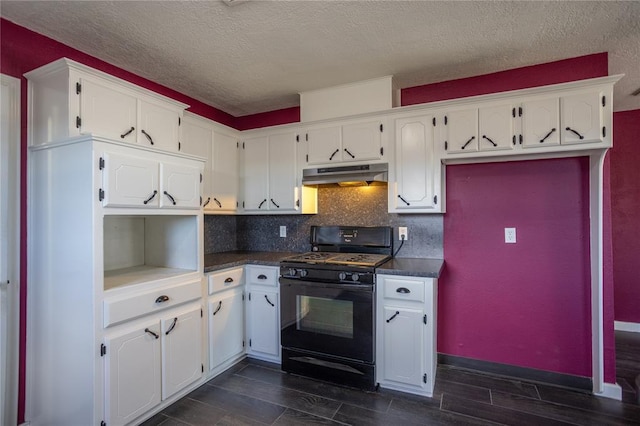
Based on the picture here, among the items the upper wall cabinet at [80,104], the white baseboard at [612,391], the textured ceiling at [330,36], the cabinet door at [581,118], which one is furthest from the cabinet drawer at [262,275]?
the white baseboard at [612,391]

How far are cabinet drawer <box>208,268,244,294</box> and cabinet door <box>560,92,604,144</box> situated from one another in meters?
2.68

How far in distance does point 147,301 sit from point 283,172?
1.65 meters

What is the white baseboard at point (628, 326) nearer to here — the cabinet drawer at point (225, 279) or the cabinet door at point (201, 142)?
the cabinet drawer at point (225, 279)

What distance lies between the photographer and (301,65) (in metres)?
2.50

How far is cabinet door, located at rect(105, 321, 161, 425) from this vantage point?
1829mm

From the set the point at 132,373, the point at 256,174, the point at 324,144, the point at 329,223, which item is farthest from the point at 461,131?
the point at 132,373

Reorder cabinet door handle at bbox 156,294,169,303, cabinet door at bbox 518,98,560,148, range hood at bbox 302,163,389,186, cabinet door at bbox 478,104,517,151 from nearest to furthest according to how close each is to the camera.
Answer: cabinet door handle at bbox 156,294,169,303
cabinet door at bbox 518,98,560,148
cabinet door at bbox 478,104,517,151
range hood at bbox 302,163,389,186

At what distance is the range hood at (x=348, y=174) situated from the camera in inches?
106

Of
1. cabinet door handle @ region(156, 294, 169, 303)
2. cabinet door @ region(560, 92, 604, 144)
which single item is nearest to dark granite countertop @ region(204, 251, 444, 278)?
cabinet door handle @ region(156, 294, 169, 303)

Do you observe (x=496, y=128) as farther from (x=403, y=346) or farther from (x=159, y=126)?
(x=159, y=126)

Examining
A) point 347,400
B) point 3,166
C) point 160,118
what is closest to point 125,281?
point 3,166

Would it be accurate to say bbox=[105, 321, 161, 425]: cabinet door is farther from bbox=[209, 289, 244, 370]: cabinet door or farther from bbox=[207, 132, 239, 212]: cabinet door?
bbox=[207, 132, 239, 212]: cabinet door

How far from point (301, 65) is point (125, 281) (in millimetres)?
1988

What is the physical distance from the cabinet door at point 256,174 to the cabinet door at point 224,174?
108 millimetres
